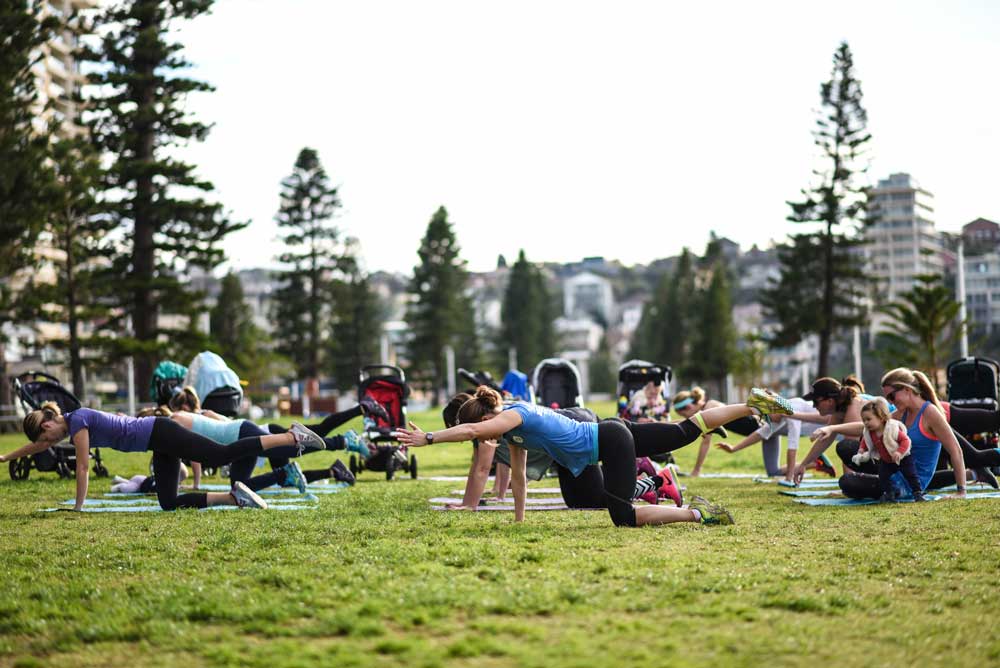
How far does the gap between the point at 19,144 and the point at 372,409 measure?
2207cm

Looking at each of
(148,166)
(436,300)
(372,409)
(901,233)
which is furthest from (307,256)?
(901,233)

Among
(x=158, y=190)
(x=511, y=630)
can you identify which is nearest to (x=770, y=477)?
(x=511, y=630)

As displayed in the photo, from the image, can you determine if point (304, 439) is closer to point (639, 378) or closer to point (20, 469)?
point (20, 469)

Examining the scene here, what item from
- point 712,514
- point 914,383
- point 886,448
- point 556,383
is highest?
point 556,383

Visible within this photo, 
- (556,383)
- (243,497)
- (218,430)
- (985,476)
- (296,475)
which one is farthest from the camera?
(556,383)

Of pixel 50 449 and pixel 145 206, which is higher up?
pixel 145 206

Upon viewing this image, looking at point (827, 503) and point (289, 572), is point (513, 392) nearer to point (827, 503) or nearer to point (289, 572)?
point (827, 503)

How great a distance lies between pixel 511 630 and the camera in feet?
17.6

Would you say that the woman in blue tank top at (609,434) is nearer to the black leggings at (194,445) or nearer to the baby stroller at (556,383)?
the black leggings at (194,445)

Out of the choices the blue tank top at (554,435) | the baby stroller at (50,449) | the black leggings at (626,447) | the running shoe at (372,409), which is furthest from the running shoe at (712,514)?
the baby stroller at (50,449)

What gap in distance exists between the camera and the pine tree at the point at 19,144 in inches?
1255

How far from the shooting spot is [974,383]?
15.0 metres

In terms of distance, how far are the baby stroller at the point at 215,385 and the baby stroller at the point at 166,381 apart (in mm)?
630

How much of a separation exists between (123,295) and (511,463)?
2994cm
